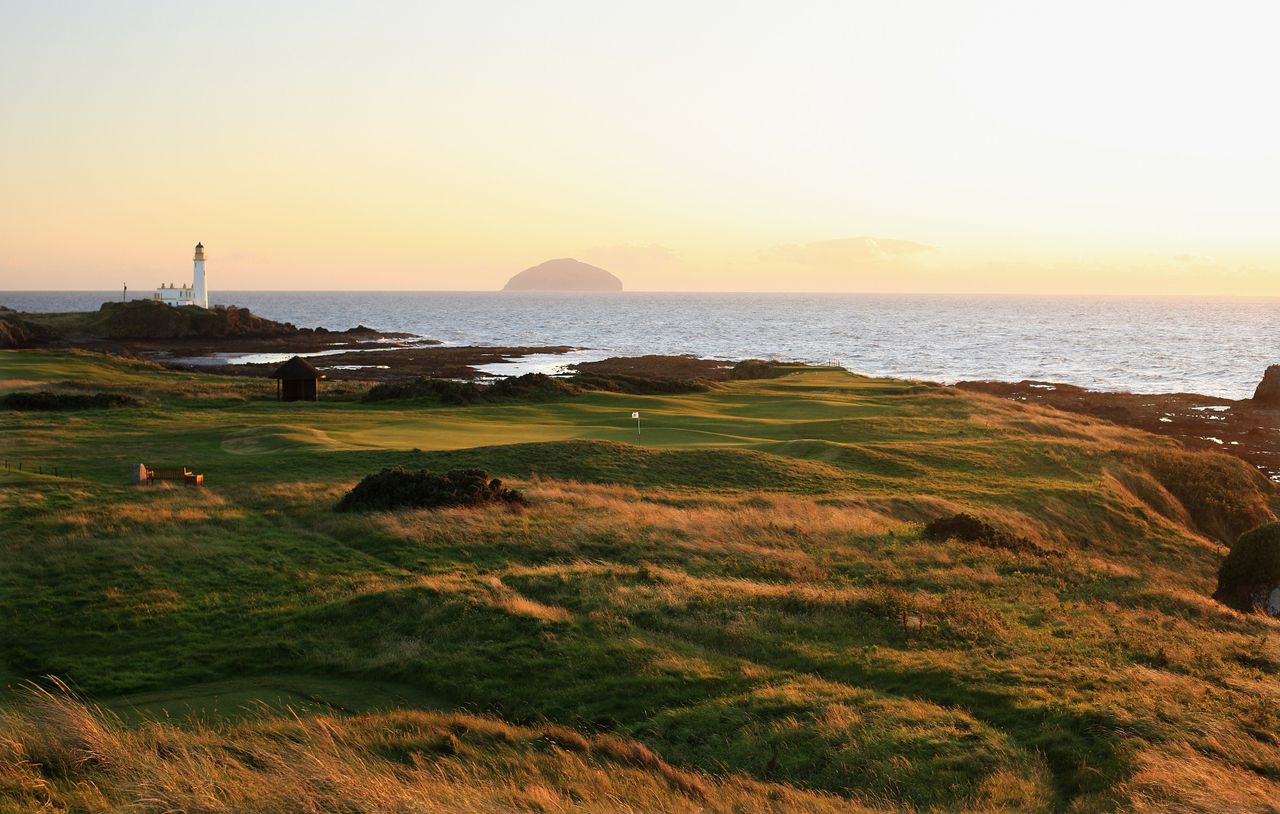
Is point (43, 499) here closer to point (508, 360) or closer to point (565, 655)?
point (565, 655)

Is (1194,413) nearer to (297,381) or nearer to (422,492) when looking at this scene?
(297,381)

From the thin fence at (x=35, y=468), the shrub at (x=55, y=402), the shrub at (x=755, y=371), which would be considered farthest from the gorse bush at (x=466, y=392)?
the shrub at (x=755, y=371)

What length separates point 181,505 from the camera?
83.1 feet

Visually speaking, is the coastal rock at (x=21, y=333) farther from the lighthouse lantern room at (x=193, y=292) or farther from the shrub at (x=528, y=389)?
the shrub at (x=528, y=389)

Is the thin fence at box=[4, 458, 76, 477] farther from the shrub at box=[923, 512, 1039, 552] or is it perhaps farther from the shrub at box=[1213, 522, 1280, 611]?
the shrub at box=[1213, 522, 1280, 611]

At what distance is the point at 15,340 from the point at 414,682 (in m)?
108

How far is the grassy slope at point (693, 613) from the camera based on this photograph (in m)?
12.7

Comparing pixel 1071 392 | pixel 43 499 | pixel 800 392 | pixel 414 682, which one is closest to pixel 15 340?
pixel 800 392

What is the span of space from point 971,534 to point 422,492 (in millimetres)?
14272

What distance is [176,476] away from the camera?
29.1 metres

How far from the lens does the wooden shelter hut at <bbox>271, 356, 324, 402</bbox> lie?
5381 centimetres

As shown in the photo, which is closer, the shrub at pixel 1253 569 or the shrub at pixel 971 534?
the shrub at pixel 1253 569

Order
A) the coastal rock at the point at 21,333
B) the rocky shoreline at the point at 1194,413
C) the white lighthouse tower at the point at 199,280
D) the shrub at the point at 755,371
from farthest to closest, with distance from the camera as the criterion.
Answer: the white lighthouse tower at the point at 199,280 < the coastal rock at the point at 21,333 < the shrub at the point at 755,371 < the rocky shoreline at the point at 1194,413

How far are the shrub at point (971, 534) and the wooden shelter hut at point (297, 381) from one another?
36.9 meters
